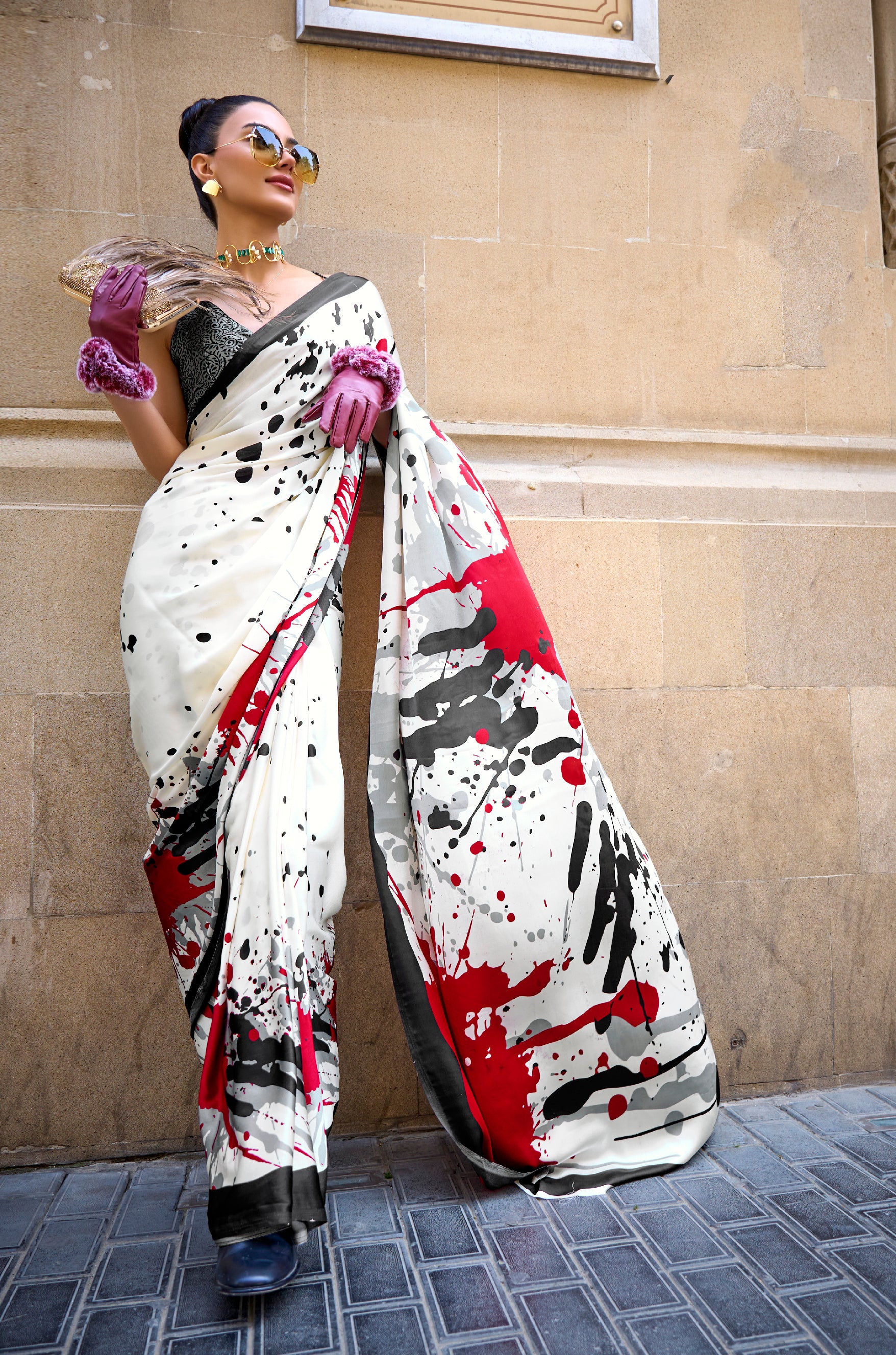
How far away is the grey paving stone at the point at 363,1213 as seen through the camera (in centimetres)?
186

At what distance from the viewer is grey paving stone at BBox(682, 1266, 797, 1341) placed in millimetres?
1515

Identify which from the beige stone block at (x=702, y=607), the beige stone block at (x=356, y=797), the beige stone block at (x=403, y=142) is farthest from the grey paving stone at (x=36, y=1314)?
the beige stone block at (x=403, y=142)

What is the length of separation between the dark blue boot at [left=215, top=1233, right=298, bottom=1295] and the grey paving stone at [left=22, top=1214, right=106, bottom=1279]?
0.33 metres

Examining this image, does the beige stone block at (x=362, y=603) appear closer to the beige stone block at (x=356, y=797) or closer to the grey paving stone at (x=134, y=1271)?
the beige stone block at (x=356, y=797)

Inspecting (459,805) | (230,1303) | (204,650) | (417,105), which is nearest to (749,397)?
(417,105)

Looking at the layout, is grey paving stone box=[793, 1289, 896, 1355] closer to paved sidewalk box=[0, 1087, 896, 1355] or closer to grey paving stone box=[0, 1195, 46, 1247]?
paved sidewalk box=[0, 1087, 896, 1355]

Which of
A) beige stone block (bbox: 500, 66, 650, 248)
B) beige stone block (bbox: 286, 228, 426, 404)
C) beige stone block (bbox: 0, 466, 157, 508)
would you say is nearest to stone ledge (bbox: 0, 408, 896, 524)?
beige stone block (bbox: 0, 466, 157, 508)

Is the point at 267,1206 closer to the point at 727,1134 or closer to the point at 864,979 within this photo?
the point at 727,1134

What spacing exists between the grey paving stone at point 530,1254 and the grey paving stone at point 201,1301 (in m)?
0.51

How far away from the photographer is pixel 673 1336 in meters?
1.50

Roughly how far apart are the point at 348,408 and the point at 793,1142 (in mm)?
2084

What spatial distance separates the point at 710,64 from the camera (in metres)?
2.87

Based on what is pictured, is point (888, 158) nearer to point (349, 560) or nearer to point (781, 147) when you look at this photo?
point (781, 147)

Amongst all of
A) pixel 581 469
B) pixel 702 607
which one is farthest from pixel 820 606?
pixel 581 469
